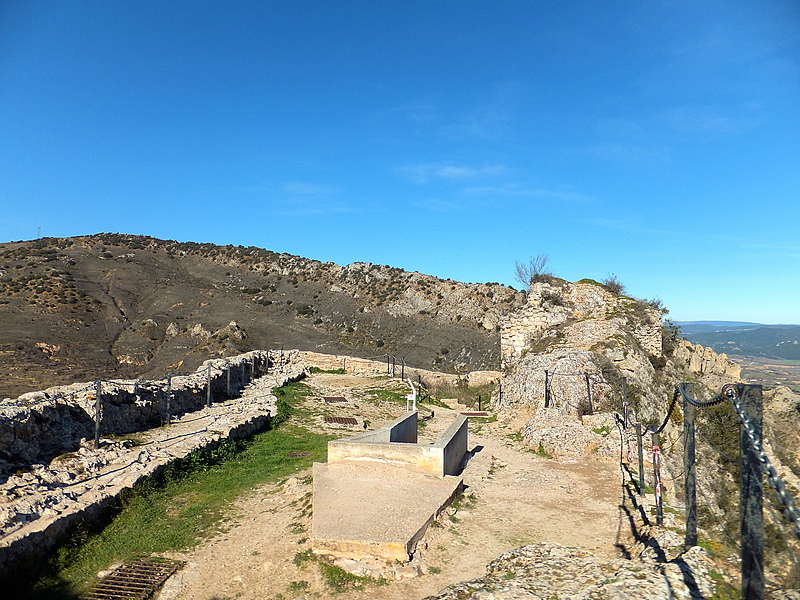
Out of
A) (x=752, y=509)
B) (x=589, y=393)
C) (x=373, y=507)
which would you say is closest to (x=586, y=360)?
(x=589, y=393)

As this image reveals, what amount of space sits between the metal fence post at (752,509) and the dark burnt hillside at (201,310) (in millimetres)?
30783

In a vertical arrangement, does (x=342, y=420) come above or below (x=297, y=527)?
below

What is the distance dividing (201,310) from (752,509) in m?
52.4

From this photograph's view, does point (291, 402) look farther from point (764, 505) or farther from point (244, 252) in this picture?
point (244, 252)

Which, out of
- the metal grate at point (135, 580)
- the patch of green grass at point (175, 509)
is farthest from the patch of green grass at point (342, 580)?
the patch of green grass at point (175, 509)

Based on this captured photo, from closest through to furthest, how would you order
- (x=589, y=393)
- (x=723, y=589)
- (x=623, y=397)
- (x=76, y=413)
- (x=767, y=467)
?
(x=767, y=467), (x=723, y=589), (x=76, y=413), (x=623, y=397), (x=589, y=393)

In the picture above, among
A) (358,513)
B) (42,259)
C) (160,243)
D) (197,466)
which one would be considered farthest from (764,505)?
(160,243)

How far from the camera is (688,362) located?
22719 millimetres

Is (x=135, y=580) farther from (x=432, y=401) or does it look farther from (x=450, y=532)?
(x=432, y=401)

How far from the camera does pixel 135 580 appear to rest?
5.81 metres

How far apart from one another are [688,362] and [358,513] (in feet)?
68.7

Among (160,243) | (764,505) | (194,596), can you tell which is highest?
(160,243)

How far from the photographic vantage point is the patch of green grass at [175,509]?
19.6 ft

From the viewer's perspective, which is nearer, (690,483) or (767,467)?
(767,467)
